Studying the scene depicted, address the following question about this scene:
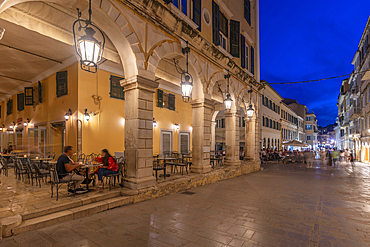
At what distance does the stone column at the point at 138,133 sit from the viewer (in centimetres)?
562

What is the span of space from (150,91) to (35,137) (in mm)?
10412

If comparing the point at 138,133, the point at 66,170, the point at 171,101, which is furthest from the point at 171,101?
the point at 66,170

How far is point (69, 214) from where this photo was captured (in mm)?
4195

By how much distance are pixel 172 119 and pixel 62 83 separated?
6.94m

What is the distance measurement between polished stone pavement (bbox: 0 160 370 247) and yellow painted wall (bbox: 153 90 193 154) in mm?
6861

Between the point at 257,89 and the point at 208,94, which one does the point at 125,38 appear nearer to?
the point at 208,94

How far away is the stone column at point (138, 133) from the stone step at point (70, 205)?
1.91 ft

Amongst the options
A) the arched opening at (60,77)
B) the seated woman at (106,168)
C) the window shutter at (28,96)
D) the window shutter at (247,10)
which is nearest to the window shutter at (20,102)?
the arched opening at (60,77)

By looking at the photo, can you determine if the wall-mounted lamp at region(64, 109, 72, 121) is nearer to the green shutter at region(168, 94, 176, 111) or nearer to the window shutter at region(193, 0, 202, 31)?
the green shutter at region(168, 94, 176, 111)

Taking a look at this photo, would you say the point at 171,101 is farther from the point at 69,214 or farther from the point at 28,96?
the point at 69,214

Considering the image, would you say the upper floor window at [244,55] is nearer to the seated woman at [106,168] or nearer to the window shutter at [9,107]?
the seated woman at [106,168]

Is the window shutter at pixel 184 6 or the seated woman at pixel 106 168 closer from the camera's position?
the seated woman at pixel 106 168

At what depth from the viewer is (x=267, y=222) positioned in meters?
4.37

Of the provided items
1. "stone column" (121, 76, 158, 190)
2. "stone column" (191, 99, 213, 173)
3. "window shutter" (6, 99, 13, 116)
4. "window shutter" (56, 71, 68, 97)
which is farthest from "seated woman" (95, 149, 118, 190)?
"window shutter" (6, 99, 13, 116)
